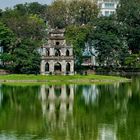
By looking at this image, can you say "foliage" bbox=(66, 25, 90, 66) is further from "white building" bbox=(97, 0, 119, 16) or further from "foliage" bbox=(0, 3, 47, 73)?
"white building" bbox=(97, 0, 119, 16)

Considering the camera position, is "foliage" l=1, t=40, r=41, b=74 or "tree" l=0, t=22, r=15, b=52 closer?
"foliage" l=1, t=40, r=41, b=74

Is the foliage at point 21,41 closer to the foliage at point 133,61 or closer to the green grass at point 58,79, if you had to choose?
the green grass at point 58,79

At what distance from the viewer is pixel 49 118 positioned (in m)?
42.9

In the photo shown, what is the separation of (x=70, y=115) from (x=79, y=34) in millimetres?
78089

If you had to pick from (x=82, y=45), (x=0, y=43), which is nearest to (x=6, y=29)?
(x=0, y=43)

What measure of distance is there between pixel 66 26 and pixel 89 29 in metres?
11.3

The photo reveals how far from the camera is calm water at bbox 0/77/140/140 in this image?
1372 inches

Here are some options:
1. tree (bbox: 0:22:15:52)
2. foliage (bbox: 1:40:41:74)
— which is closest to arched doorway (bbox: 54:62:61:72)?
foliage (bbox: 1:40:41:74)

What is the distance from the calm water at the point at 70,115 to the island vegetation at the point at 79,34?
4019 centimetres

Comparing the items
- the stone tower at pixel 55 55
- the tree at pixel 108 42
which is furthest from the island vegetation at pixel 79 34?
the stone tower at pixel 55 55

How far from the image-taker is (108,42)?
117562 mm

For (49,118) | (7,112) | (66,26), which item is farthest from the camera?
(66,26)

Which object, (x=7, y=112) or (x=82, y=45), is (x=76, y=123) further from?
(x=82, y=45)

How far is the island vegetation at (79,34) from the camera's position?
10806 centimetres
